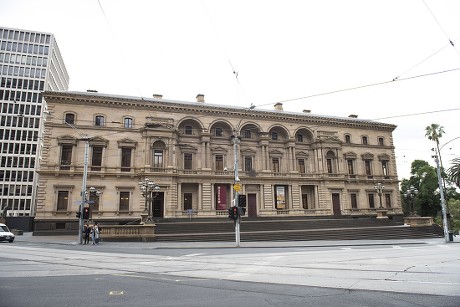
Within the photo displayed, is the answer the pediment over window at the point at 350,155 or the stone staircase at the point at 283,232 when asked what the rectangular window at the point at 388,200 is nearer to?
the pediment over window at the point at 350,155

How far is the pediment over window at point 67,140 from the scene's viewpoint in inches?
1369

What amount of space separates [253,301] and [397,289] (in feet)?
11.3

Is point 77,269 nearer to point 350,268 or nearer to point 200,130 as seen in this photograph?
point 350,268

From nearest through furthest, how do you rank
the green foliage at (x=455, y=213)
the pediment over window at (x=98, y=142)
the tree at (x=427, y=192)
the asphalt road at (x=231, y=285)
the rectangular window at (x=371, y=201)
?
1. the asphalt road at (x=231, y=285)
2. the pediment over window at (x=98, y=142)
3. the green foliage at (x=455, y=213)
4. the rectangular window at (x=371, y=201)
5. the tree at (x=427, y=192)

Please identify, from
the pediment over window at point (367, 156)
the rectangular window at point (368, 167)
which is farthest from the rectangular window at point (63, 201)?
the rectangular window at point (368, 167)

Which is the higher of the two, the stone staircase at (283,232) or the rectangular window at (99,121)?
the rectangular window at (99,121)

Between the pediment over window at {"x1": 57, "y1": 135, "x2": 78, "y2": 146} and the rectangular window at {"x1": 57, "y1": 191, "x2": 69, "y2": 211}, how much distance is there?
17.8 ft

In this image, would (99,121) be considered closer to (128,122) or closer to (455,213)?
(128,122)

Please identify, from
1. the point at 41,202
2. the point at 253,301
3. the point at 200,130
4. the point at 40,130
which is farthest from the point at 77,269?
the point at 40,130

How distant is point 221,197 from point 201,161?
5056mm

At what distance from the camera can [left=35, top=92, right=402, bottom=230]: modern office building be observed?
34719 mm

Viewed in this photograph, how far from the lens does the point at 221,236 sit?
87.1 ft

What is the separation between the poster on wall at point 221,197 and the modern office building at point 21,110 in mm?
55464

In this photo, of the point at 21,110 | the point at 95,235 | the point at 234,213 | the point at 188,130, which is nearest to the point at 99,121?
the point at 188,130
